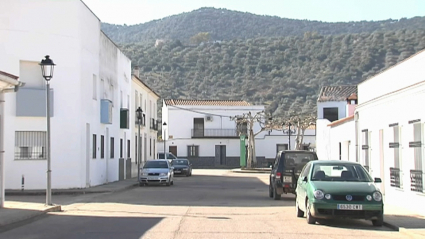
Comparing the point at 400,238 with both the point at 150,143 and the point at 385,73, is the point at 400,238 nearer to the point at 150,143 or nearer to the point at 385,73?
the point at 385,73

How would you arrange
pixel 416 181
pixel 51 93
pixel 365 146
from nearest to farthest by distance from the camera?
pixel 416 181 → pixel 365 146 → pixel 51 93

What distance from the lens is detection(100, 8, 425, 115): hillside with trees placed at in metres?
91.0

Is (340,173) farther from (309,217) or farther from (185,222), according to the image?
(185,222)

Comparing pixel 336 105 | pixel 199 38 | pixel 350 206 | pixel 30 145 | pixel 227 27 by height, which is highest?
pixel 227 27

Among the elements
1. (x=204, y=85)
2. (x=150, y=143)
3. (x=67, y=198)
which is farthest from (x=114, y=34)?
(x=67, y=198)

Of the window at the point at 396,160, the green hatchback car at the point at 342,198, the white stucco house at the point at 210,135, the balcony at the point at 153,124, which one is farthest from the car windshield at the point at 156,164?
the white stucco house at the point at 210,135

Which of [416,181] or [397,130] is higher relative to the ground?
[397,130]

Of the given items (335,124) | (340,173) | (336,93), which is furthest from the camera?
(336,93)

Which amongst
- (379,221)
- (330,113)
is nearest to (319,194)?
(379,221)

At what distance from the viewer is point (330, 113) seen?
50719 mm

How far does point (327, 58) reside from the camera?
100 metres

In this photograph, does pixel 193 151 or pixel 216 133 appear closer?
pixel 193 151

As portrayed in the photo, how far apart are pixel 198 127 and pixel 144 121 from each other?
2304 centimetres

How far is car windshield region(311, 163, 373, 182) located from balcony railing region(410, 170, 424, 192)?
2503 mm
